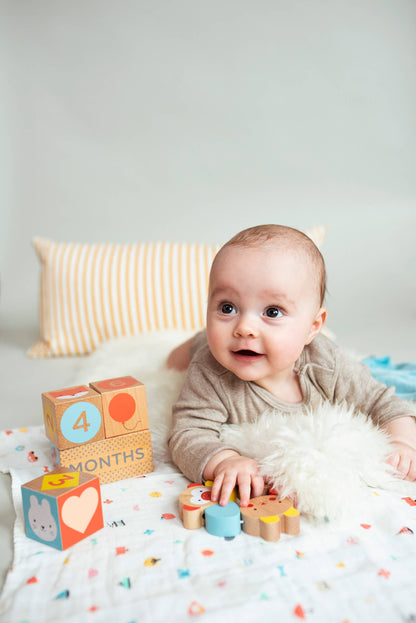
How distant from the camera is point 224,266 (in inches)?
47.4

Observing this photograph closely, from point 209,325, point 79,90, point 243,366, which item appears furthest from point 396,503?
point 79,90

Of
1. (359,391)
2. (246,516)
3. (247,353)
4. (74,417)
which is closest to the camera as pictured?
(246,516)

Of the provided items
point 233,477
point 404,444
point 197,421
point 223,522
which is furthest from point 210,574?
point 404,444

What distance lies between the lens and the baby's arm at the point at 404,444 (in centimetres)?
120

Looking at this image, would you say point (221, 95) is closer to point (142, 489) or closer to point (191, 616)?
point (142, 489)

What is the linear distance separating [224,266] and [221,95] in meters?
2.53

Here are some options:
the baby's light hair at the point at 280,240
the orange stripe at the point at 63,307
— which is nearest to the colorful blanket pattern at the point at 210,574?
the baby's light hair at the point at 280,240

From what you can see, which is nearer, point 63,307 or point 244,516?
point 244,516

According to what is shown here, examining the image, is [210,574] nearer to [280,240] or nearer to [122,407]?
[122,407]

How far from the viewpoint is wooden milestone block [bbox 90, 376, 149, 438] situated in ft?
3.85

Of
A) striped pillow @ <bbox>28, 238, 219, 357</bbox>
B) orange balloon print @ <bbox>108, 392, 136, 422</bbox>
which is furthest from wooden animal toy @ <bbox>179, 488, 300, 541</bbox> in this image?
striped pillow @ <bbox>28, 238, 219, 357</bbox>

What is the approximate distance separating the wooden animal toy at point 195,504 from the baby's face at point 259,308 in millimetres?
255

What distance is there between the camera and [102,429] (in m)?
1.18

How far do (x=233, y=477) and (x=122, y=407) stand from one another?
273 millimetres
